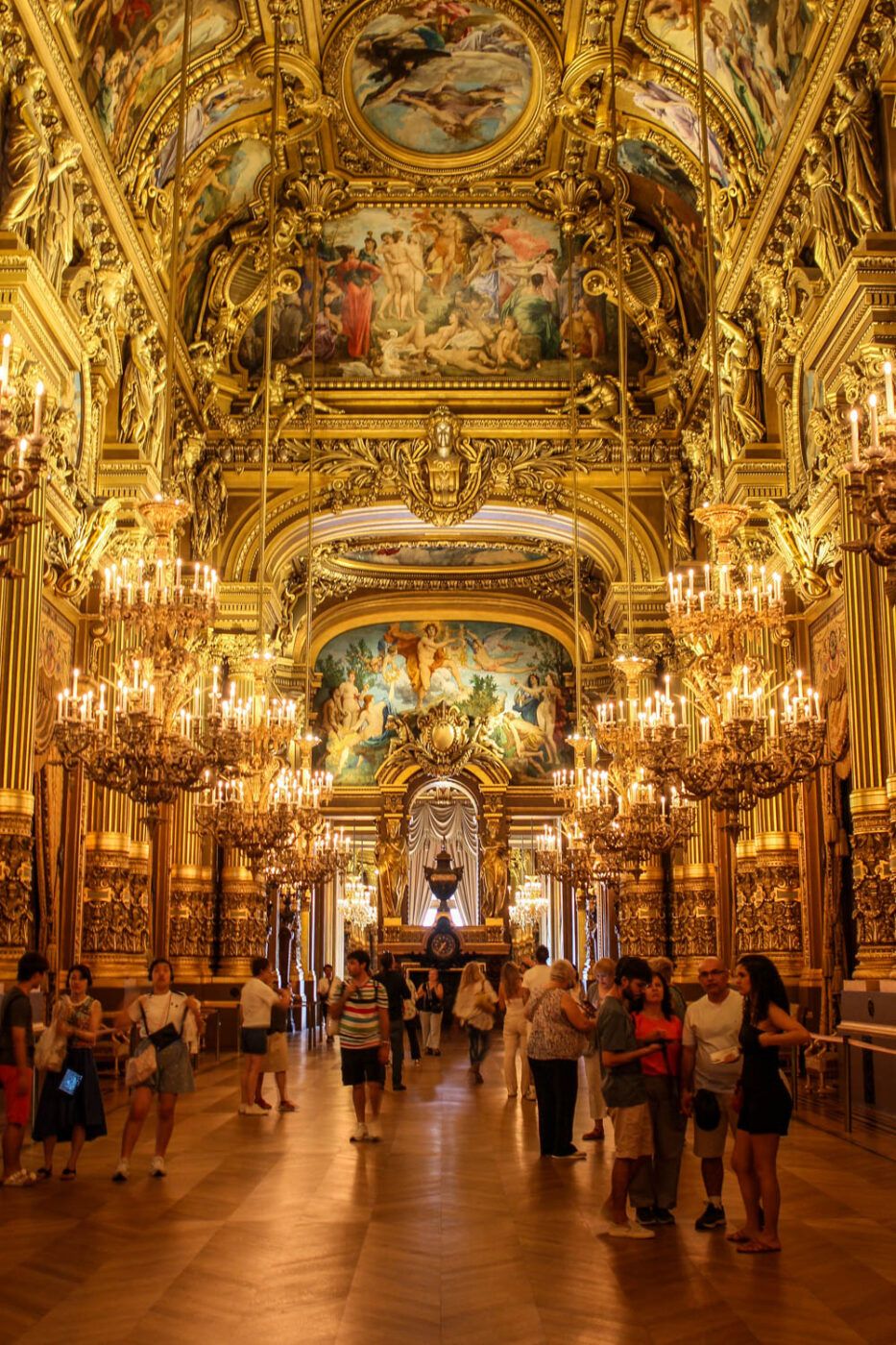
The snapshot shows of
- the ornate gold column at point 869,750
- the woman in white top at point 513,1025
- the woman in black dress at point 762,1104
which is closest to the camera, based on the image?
the woman in black dress at point 762,1104

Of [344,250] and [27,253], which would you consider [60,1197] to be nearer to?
[27,253]

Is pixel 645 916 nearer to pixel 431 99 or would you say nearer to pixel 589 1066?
pixel 589 1066

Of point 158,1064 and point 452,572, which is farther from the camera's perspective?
point 452,572

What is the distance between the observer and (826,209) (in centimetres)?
1330

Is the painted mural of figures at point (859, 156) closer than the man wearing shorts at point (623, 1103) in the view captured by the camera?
No

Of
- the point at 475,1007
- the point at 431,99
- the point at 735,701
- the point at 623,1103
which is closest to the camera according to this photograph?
the point at 623,1103

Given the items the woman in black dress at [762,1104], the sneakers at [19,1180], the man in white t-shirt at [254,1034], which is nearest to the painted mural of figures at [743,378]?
the man in white t-shirt at [254,1034]

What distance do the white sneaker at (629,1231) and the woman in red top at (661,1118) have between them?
0.26m

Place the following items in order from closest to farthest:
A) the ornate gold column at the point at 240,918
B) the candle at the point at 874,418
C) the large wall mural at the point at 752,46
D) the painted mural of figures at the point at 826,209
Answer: the candle at the point at 874,418
the painted mural of figures at the point at 826,209
the large wall mural at the point at 752,46
the ornate gold column at the point at 240,918

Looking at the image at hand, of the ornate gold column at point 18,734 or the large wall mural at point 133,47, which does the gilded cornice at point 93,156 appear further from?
the ornate gold column at point 18,734

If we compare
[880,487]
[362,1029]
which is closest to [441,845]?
[362,1029]

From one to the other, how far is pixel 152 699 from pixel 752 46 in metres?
9.75

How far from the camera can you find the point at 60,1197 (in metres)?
8.43

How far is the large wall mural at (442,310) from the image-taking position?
22172 millimetres
